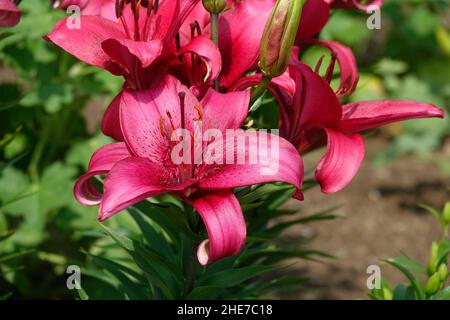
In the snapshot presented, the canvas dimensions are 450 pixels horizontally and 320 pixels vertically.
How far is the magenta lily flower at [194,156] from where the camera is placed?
774 mm

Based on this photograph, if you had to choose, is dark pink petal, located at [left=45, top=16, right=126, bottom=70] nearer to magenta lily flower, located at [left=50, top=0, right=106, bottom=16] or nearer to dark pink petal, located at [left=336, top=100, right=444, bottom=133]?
magenta lily flower, located at [left=50, top=0, right=106, bottom=16]

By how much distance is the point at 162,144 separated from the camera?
33.7 inches

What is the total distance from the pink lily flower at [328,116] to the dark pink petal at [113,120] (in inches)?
5.8

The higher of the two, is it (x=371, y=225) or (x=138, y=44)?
(x=138, y=44)

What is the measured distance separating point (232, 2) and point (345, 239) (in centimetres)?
143

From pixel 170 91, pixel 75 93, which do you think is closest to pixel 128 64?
pixel 170 91

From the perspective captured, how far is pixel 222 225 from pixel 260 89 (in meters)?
0.18

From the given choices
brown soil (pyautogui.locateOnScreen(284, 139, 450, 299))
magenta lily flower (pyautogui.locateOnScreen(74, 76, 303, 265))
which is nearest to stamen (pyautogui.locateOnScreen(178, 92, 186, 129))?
magenta lily flower (pyautogui.locateOnScreen(74, 76, 303, 265))

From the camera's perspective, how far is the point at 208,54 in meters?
0.82

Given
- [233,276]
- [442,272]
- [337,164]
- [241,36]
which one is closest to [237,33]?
[241,36]

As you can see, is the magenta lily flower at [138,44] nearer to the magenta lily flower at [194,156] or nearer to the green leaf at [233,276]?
the magenta lily flower at [194,156]

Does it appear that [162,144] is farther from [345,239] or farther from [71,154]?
[345,239]

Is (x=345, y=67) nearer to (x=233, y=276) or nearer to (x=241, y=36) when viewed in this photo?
(x=241, y=36)

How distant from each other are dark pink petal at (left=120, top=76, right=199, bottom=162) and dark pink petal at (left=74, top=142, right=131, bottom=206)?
0.09ft
